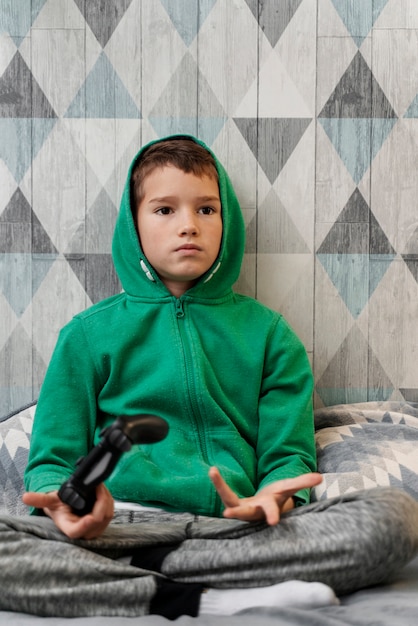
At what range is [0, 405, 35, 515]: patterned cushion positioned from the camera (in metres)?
1.35

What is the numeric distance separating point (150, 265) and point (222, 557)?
580 millimetres

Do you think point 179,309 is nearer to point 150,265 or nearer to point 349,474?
point 150,265

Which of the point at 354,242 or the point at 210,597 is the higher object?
the point at 354,242

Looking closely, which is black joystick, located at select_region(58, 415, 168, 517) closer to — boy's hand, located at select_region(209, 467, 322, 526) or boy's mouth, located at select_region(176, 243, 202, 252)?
boy's hand, located at select_region(209, 467, 322, 526)

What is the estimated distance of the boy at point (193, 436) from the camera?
949mm

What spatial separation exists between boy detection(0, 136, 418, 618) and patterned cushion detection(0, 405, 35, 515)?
0.17 metres

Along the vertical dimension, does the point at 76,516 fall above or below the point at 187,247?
below

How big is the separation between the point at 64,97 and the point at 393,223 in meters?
0.78

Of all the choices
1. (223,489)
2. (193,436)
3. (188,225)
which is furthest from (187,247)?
(223,489)

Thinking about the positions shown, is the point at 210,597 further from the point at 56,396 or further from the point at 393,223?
the point at 393,223

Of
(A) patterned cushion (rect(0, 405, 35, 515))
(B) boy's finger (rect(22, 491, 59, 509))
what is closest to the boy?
(B) boy's finger (rect(22, 491, 59, 509))

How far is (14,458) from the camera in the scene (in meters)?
1.39

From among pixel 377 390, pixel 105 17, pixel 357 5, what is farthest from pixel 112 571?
pixel 357 5

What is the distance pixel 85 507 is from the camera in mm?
998
